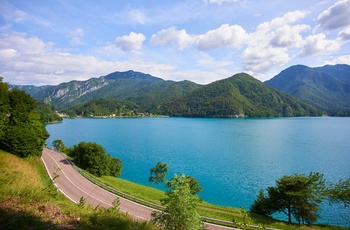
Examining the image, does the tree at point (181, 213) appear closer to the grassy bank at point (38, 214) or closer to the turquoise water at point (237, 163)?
the grassy bank at point (38, 214)

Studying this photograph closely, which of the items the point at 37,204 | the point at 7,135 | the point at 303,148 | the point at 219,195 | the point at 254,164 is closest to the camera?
the point at 37,204

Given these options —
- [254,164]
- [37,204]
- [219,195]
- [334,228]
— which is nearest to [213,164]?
[254,164]

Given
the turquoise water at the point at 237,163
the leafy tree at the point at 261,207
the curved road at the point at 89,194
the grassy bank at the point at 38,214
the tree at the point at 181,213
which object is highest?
the grassy bank at the point at 38,214

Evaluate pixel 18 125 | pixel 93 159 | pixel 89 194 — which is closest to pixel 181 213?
pixel 89 194

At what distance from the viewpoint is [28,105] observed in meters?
42.7

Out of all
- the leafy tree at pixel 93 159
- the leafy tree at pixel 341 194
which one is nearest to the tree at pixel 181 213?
the leafy tree at pixel 341 194

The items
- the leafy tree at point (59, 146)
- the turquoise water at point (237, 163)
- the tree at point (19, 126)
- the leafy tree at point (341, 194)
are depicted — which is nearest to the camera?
the leafy tree at point (341, 194)

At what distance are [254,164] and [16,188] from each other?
6195cm

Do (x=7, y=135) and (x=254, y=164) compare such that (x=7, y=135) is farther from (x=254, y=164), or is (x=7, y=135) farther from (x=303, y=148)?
(x=303, y=148)

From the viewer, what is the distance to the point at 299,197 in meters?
26.5

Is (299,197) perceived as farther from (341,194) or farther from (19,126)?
(19,126)

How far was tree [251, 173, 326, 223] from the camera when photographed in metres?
26.4

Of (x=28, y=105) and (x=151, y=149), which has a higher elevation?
(x=28, y=105)

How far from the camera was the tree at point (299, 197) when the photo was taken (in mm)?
26375
